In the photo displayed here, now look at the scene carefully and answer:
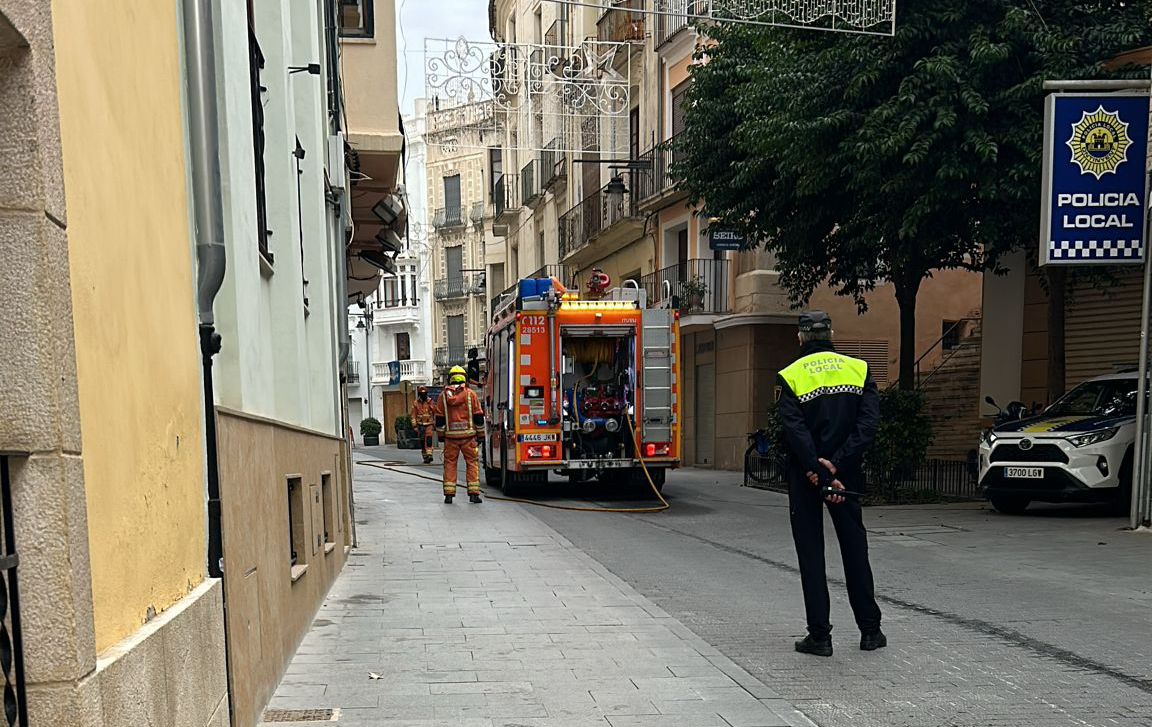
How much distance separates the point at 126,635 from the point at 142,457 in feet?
1.74

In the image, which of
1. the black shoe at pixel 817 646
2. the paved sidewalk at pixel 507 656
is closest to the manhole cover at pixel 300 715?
the paved sidewalk at pixel 507 656

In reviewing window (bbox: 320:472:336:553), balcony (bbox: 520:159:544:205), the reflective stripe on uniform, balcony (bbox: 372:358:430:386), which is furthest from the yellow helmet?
balcony (bbox: 372:358:430:386)

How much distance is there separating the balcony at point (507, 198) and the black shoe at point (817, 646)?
39166 millimetres

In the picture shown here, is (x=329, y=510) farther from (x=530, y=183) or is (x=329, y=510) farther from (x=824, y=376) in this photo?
(x=530, y=183)

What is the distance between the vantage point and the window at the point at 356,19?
13406 millimetres

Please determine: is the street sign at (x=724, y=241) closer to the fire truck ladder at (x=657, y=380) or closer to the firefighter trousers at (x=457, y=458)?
→ the fire truck ladder at (x=657, y=380)

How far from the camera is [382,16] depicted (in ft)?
44.1

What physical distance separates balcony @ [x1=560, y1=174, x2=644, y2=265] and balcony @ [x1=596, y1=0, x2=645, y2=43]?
12.5ft

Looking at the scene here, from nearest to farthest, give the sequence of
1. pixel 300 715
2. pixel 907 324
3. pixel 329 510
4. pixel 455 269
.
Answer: pixel 300 715
pixel 329 510
pixel 907 324
pixel 455 269

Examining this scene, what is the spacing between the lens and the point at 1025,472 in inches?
497

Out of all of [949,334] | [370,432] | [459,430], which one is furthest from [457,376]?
[370,432]

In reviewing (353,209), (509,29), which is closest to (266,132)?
(353,209)

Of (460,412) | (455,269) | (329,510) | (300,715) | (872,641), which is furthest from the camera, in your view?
(455,269)

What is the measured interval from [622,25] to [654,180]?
16.4 feet
